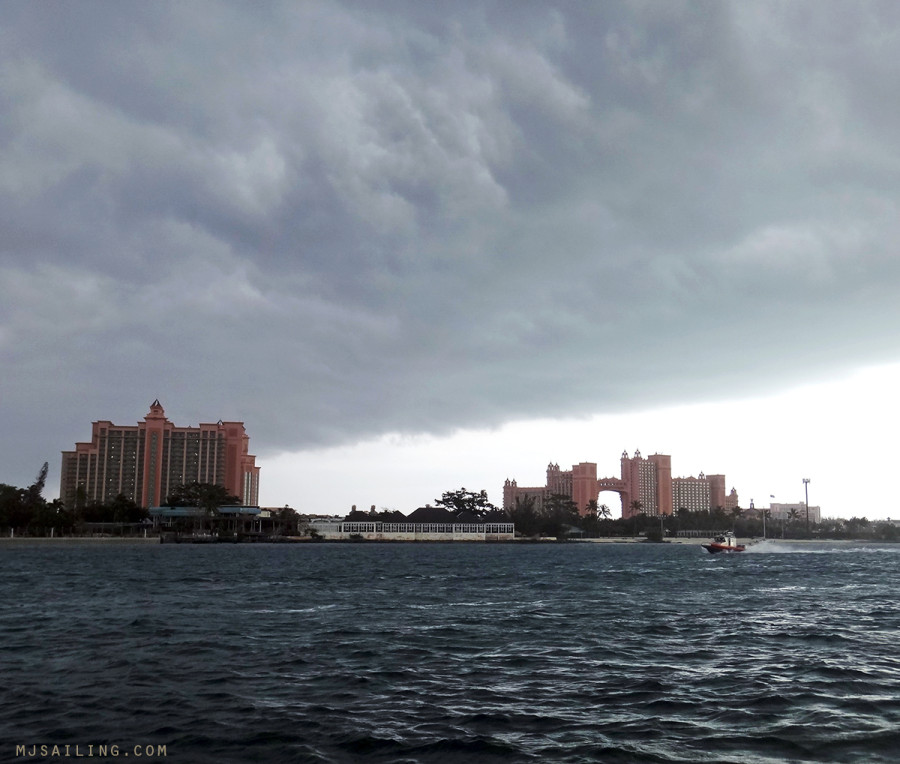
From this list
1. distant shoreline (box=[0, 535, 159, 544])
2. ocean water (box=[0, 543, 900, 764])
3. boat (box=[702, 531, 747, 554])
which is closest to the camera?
ocean water (box=[0, 543, 900, 764])

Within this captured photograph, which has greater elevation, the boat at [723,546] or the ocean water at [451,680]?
the ocean water at [451,680]

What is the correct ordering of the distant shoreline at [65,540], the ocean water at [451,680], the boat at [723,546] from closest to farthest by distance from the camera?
the ocean water at [451,680] < the boat at [723,546] < the distant shoreline at [65,540]

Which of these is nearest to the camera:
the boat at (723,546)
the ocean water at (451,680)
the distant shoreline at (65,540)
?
the ocean water at (451,680)

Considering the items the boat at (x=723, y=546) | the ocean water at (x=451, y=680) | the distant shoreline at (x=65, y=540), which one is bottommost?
the distant shoreline at (x=65, y=540)

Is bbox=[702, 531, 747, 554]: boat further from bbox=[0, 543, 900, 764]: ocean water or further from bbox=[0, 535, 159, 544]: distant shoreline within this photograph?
bbox=[0, 535, 159, 544]: distant shoreline

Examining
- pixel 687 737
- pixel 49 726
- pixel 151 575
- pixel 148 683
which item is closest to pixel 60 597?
pixel 151 575

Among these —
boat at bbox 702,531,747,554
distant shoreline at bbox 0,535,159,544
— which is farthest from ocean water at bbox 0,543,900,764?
distant shoreline at bbox 0,535,159,544

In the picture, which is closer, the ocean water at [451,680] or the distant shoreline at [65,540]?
the ocean water at [451,680]

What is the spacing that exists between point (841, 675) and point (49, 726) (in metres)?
21.9

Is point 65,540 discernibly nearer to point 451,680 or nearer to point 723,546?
point 723,546

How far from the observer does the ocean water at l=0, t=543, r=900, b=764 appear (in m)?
16.1

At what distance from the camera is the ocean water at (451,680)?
16109 millimetres

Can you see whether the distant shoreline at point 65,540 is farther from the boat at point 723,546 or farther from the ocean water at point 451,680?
the ocean water at point 451,680

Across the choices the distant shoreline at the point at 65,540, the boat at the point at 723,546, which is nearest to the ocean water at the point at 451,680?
the boat at the point at 723,546
